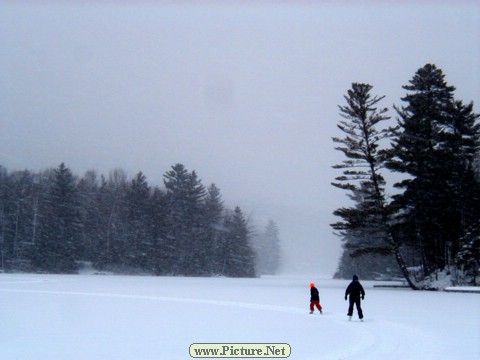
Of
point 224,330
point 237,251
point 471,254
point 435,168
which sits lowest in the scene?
point 224,330

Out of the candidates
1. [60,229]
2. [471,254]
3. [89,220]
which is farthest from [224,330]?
[89,220]

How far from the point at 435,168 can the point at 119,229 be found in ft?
177

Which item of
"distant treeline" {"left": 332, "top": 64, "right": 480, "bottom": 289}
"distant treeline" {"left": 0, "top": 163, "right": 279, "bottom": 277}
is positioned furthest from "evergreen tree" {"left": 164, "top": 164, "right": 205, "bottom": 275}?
"distant treeline" {"left": 332, "top": 64, "right": 480, "bottom": 289}

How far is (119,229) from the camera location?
77.4 metres

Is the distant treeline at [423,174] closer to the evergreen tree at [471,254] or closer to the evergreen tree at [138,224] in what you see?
the evergreen tree at [471,254]

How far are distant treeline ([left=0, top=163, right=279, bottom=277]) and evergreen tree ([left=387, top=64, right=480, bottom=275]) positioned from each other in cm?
4256

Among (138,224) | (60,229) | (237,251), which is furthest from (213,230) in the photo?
(60,229)

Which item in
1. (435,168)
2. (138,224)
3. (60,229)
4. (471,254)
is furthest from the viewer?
(138,224)

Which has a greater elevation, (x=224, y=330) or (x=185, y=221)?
(x=185, y=221)

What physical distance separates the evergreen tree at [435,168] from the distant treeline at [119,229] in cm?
4256

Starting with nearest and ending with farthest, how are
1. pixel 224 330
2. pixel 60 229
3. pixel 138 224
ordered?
pixel 224 330, pixel 60 229, pixel 138 224

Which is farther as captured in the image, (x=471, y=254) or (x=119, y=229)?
(x=119, y=229)

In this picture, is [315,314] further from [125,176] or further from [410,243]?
[125,176]

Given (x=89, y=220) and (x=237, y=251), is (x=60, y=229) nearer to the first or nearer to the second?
(x=89, y=220)
